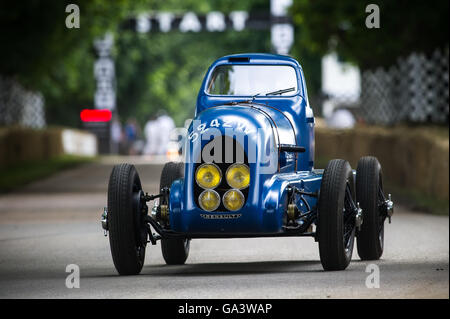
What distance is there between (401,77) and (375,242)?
950 inches

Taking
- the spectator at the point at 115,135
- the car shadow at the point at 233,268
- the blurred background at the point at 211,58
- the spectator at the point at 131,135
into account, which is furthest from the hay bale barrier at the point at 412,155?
the spectator at the point at 131,135

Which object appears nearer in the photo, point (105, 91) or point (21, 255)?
point (21, 255)

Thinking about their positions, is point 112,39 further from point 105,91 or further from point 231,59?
point 231,59

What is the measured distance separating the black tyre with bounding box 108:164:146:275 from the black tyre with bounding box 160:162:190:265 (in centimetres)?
105

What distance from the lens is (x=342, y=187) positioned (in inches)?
462

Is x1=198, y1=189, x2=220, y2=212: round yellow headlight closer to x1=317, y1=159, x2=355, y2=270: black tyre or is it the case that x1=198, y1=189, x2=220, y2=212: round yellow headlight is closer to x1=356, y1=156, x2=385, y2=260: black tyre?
x1=317, y1=159, x2=355, y2=270: black tyre

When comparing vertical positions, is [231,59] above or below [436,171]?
above

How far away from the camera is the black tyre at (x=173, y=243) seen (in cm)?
1303

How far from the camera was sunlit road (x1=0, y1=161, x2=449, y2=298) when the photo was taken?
10.5 metres

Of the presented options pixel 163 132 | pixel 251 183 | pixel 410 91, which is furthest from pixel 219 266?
pixel 163 132

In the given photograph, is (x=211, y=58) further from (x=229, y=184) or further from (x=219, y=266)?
(x=229, y=184)
